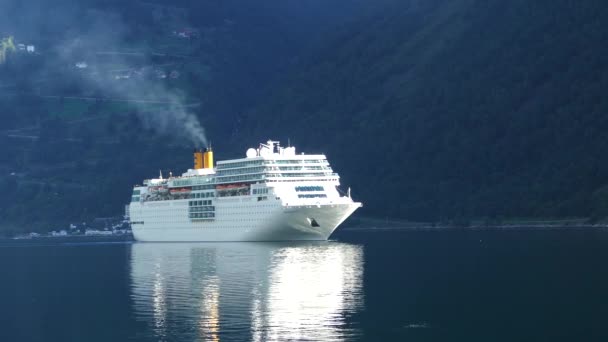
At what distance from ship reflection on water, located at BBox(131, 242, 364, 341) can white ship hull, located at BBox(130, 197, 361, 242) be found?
980cm

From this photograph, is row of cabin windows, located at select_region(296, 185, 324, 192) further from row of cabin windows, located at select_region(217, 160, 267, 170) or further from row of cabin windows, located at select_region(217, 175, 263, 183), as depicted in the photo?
row of cabin windows, located at select_region(217, 160, 267, 170)

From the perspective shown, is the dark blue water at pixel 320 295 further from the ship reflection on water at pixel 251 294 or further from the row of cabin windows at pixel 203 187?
the row of cabin windows at pixel 203 187

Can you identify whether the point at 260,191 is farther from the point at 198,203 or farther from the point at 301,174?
the point at 198,203

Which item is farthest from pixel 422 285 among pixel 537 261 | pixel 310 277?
pixel 537 261

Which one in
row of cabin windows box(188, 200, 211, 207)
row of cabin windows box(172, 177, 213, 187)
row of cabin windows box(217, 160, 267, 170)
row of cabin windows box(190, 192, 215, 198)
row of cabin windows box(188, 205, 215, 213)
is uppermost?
row of cabin windows box(217, 160, 267, 170)

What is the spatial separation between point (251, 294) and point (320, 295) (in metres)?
4.09

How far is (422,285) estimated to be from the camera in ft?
226

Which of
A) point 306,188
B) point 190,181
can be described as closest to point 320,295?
point 306,188

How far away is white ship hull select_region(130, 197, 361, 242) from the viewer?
11175 centimetres

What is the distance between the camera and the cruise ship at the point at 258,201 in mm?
112188

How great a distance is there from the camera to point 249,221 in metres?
117

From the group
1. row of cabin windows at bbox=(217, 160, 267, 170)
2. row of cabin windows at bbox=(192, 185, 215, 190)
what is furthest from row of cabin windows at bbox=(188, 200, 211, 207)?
row of cabin windows at bbox=(217, 160, 267, 170)

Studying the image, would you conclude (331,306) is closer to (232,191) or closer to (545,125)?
(232,191)

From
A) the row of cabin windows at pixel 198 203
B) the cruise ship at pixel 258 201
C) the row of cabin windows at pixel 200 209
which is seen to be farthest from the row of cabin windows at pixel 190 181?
the row of cabin windows at pixel 200 209
